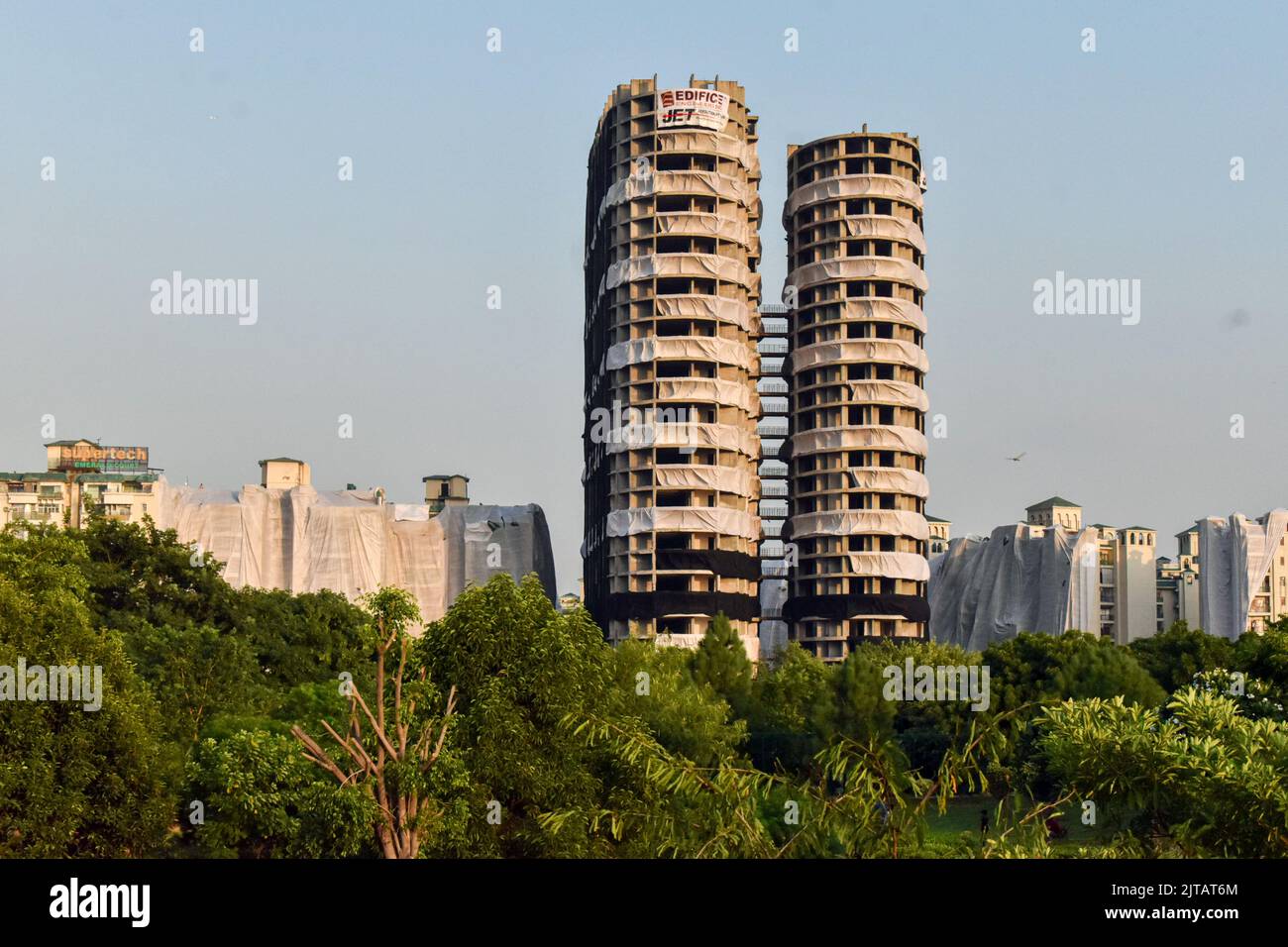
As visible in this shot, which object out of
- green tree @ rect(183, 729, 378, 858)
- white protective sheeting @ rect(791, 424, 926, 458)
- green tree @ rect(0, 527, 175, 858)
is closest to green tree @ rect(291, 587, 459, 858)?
green tree @ rect(183, 729, 378, 858)

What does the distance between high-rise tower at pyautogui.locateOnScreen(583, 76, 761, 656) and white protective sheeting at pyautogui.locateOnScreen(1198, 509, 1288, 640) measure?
55.5 metres

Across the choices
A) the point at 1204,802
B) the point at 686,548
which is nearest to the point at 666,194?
the point at 686,548

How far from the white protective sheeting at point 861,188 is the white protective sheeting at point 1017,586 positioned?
42.8 m

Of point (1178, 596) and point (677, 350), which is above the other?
point (677, 350)

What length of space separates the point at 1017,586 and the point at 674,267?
193 ft

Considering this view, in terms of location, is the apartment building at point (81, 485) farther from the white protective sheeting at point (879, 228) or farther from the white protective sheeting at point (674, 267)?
the white protective sheeting at point (879, 228)

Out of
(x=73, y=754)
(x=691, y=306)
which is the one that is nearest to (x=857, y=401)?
(x=691, y=306)

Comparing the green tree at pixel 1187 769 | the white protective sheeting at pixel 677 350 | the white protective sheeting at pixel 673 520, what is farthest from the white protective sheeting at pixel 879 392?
the green tree at pixel 1187 769

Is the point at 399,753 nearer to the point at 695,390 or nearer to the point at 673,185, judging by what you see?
the point at 695,390

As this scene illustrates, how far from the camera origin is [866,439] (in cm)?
13650

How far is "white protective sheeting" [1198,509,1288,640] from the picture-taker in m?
161

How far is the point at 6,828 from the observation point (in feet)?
139

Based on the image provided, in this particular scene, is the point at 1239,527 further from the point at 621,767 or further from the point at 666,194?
the point at 621,767

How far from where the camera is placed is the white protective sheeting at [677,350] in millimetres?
127750
